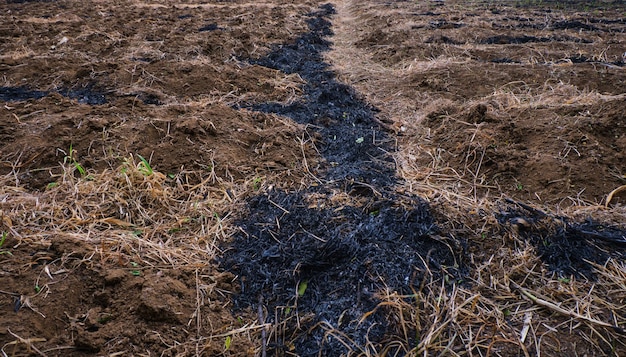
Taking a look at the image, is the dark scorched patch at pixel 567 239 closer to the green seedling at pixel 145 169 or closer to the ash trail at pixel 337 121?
the ash trail at pixel 337 121

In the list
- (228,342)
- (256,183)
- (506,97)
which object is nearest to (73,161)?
(256,183)

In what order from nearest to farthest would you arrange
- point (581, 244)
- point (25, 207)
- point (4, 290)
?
point (4, 290) < point (581, 244) < point (25, 207)

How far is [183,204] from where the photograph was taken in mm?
2264

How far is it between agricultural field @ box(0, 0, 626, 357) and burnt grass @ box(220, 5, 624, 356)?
0.01 meters

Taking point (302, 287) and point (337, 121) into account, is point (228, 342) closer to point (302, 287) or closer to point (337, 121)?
point (302, 287)

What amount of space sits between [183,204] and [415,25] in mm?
6051

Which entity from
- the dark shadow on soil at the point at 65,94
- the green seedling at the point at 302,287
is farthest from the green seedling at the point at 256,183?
the dark shadow on soil at the point at 65,94

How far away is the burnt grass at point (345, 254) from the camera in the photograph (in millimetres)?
1564

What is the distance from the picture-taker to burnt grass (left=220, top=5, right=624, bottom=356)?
1564 mm

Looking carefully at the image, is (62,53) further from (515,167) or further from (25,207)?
(515,167)

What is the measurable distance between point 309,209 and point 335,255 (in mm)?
409

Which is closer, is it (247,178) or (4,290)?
(4,290)

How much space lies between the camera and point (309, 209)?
7.13ft

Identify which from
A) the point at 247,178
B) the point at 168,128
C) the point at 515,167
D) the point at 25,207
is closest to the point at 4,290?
the point at 25,207
